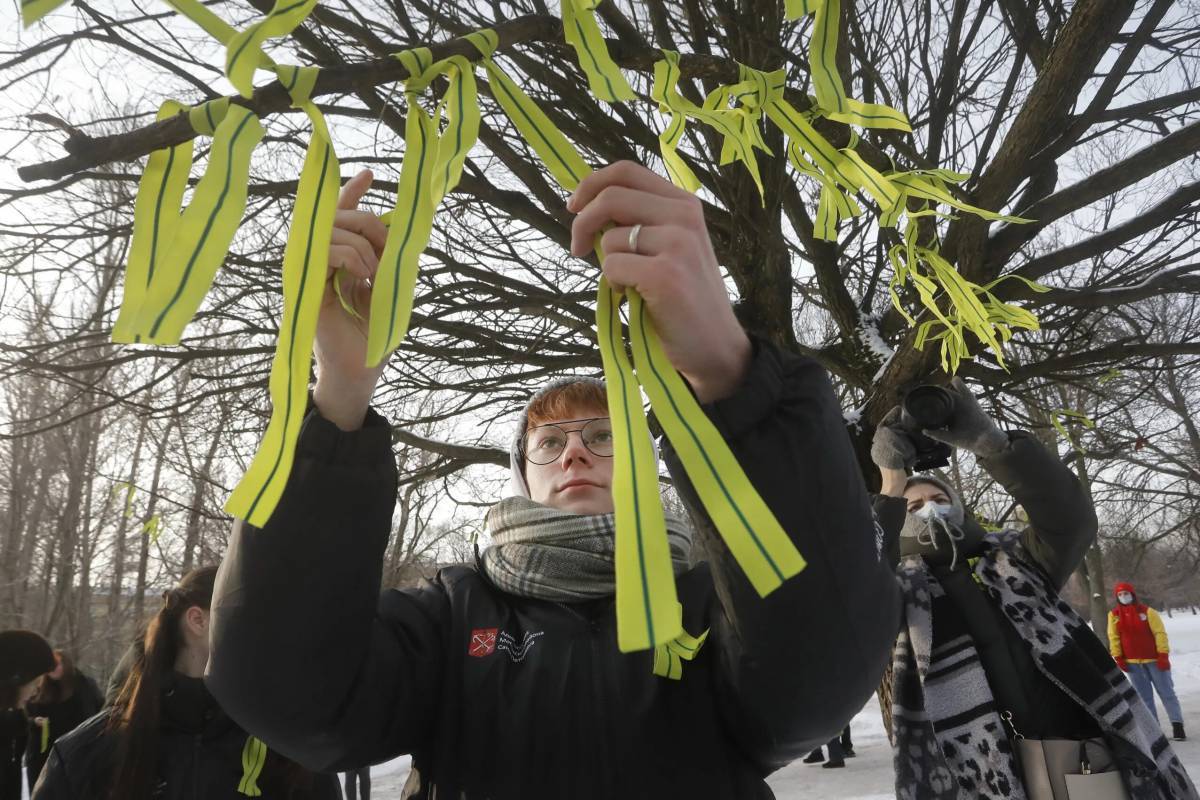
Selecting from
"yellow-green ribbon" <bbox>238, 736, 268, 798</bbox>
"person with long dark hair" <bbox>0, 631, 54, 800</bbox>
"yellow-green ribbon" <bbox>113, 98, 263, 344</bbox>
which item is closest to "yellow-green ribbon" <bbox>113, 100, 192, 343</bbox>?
"yellow-green ribbon" <bbox>113, 98, 263, 344</bbox>

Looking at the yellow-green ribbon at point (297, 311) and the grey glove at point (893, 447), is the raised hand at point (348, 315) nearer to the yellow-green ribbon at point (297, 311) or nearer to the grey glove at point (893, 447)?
the yellow-green ribbon at point (297, 311)

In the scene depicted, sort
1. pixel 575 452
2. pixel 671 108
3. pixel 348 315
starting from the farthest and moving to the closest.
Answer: pixel 575 452
pixel 671 108
pixel 348 315

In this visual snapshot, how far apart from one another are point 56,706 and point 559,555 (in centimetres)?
401

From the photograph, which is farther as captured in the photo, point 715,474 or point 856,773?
point 856,773

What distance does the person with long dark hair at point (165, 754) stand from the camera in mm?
1959

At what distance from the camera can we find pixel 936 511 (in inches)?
94.3

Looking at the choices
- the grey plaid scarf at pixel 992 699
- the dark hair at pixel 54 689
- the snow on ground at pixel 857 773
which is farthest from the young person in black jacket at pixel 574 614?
the snow on ground at pixel 857 773

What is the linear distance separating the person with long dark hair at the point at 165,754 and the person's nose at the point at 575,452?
1382 mm

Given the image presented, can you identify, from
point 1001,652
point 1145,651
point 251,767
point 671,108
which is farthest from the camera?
point 1145,651

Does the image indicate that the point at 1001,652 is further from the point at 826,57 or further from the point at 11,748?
the point at 11,748

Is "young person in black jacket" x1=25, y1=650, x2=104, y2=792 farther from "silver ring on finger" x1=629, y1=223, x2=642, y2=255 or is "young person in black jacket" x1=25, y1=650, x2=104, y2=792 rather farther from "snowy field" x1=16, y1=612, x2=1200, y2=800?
"silver ring on finger" x1=629, y1=223, x2=642, y2=255

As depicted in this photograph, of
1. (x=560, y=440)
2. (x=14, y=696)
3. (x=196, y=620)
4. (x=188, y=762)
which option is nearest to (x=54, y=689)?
(x=14, y=696)

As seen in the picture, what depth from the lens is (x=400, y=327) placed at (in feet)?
1.92

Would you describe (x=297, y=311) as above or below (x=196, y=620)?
above
